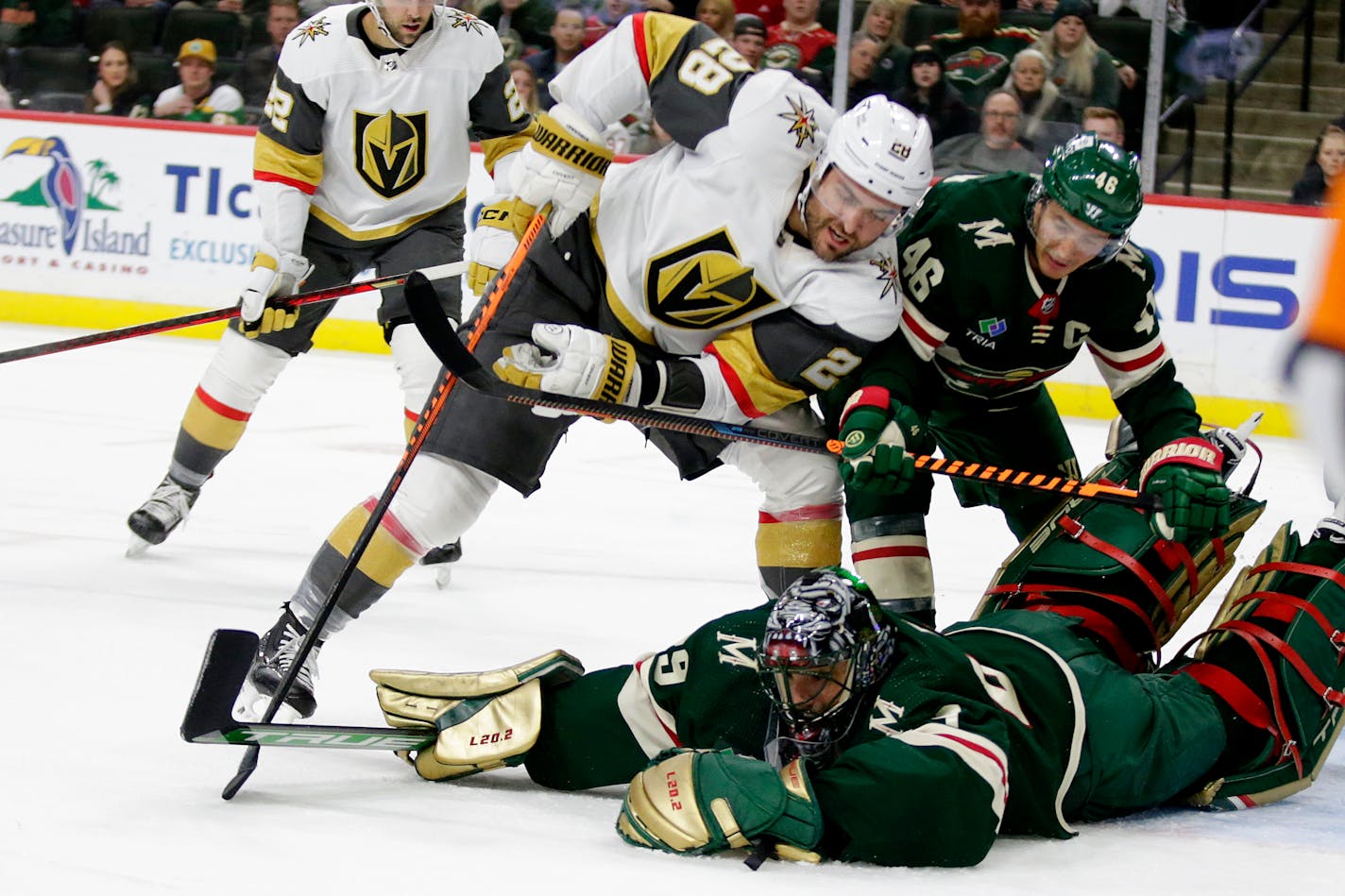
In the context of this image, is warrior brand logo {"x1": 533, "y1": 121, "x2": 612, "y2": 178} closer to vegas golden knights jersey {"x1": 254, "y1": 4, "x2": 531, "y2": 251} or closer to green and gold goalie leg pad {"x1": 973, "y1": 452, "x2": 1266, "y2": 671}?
green and gold goalie leg pad {"x1": 973, "y1": 452, "x2": 1266, "y2": 671}

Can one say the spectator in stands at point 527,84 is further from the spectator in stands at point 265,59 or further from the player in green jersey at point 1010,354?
the player in green jersey at point 1010,354

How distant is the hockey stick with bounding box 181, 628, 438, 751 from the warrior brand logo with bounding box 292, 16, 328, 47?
6.10 ft

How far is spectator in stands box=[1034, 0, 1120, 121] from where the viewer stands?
6.86 meters

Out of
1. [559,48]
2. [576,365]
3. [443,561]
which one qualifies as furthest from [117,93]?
[576,365]

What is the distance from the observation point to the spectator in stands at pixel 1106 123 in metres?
6.83

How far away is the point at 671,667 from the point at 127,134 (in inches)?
242

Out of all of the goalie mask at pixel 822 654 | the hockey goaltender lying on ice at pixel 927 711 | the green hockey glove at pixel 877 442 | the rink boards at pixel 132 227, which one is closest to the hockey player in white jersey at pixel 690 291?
the green hockey glove at pixel 877 442

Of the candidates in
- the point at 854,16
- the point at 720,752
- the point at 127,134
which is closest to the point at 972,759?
the point at 720,752

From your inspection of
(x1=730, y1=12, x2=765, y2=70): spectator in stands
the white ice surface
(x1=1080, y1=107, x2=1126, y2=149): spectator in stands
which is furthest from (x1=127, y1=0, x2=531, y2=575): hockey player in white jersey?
(x1=1080, y1=107, x2=1126, y2=149): spectator in stands

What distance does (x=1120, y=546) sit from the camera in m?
2.94

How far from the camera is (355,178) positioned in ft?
13.6

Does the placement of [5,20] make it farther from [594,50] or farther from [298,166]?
[594,50]

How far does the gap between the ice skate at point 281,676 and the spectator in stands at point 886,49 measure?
15.7 ft

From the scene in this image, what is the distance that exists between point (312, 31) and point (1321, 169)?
4224 mm
